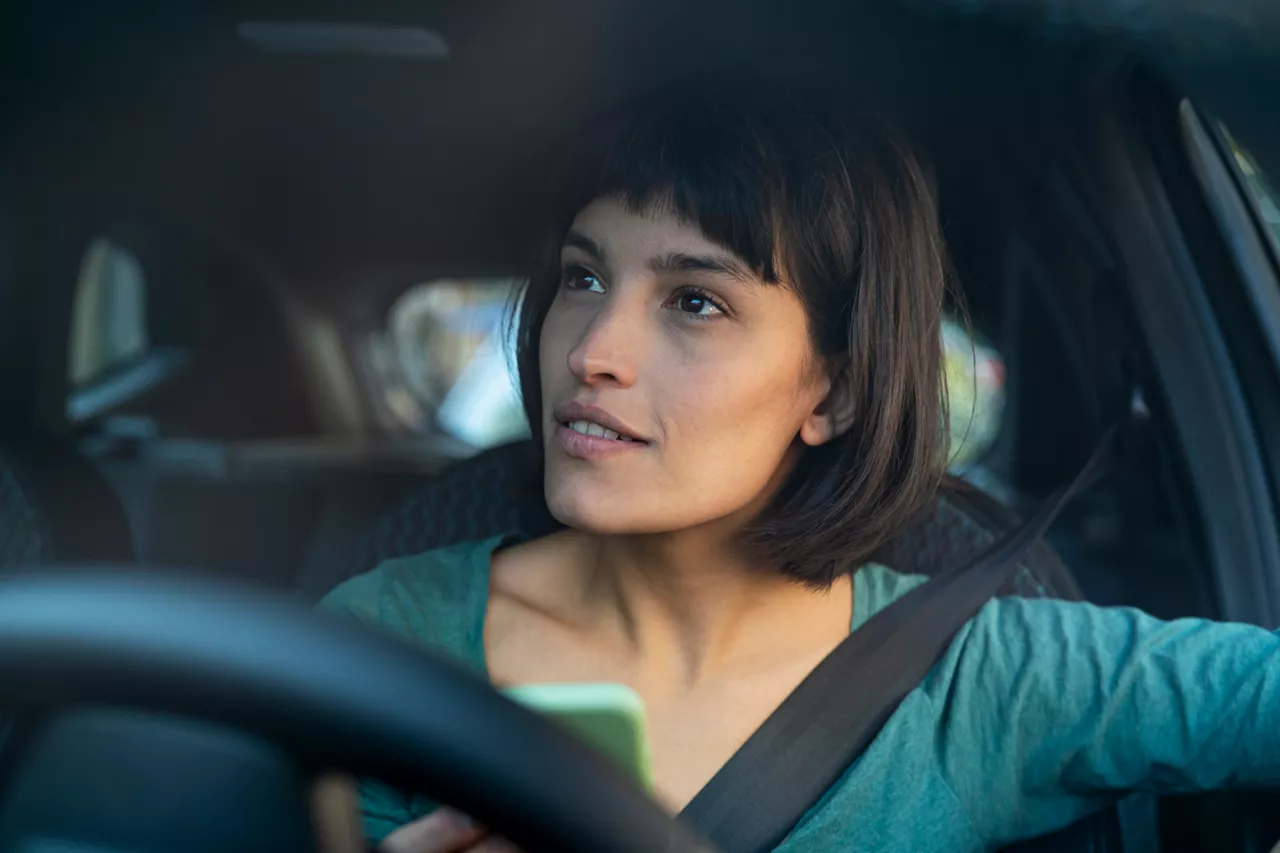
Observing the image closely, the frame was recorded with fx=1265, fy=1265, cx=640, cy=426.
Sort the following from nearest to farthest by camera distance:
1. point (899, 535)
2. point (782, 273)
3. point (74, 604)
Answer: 1. point (74, 604)
2. point (782, 273)
3. point (899, 535)

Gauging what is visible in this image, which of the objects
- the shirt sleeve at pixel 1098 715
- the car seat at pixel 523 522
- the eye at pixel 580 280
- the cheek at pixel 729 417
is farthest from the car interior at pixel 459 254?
the cheek at pixel 729 417

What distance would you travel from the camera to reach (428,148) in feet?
8.16

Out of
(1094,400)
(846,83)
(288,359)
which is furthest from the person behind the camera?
(288,359)

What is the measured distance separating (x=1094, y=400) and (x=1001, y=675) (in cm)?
59

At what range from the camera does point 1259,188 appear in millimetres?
1133

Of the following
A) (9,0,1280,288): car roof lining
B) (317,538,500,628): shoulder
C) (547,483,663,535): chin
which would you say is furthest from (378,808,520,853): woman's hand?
(9,0,1280,288): car roof lining

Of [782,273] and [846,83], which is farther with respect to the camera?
[846,83]

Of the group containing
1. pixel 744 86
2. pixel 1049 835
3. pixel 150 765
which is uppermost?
pixel 744 86

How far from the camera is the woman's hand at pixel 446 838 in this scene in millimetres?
824

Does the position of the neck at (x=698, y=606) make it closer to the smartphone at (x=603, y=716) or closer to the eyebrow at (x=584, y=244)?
the eyebrow at (x=584, y=244)

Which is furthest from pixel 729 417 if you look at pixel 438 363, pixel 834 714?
pixel 438 363

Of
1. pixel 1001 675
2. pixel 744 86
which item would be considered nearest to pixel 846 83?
pixel 744 86

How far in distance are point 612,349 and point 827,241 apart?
9.6 inches

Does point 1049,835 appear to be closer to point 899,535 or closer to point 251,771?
point 899,535
